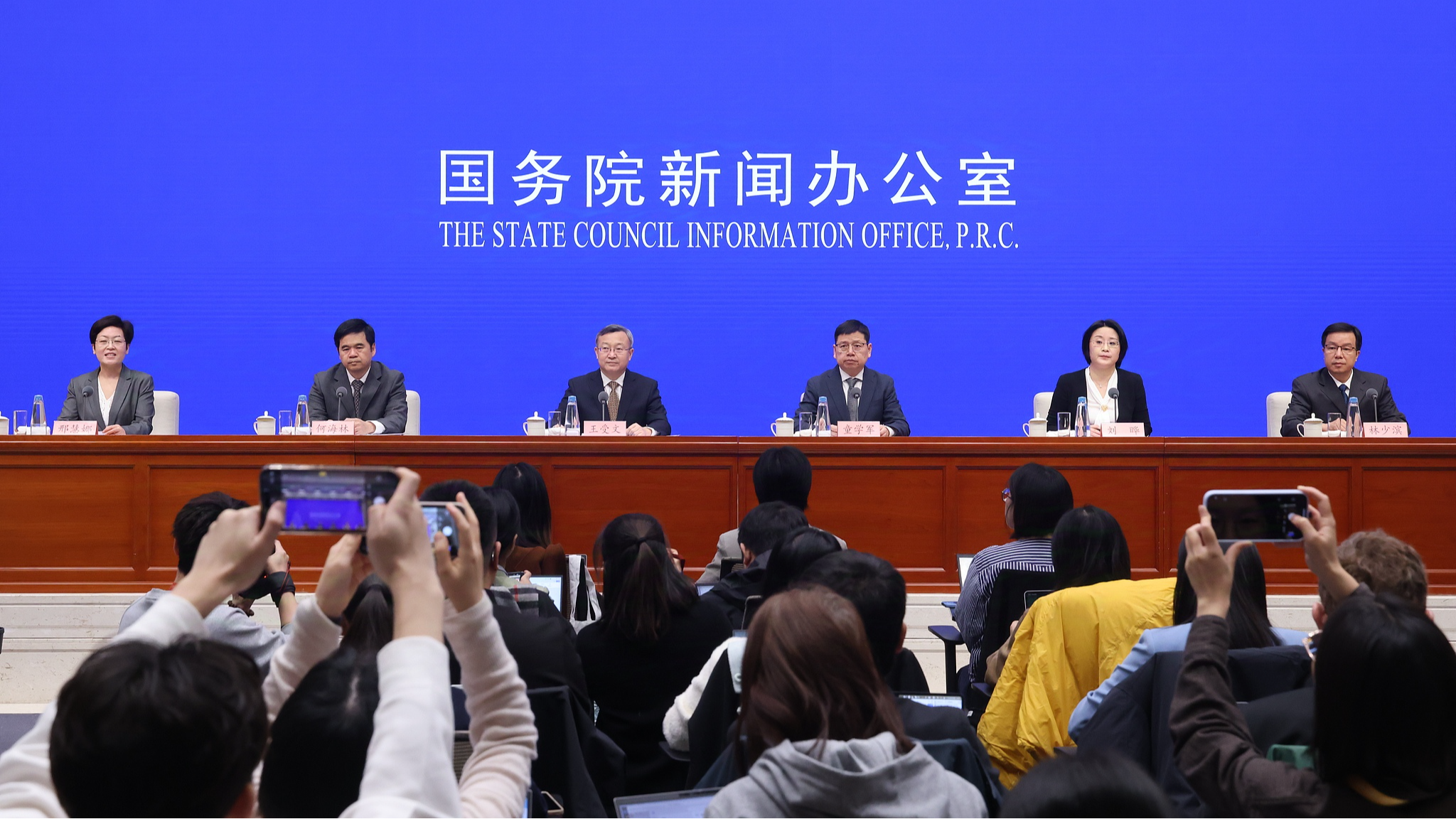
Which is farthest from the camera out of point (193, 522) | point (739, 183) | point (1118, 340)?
point (739, 183)

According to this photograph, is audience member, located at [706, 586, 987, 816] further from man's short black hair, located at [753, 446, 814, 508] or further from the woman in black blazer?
the woman in black blazer

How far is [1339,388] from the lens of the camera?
17.2 ft

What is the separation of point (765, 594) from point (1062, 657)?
56 centimetres

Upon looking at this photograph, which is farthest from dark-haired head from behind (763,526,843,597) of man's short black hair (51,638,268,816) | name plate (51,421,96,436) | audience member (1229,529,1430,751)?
name plate (51,421,96,436)

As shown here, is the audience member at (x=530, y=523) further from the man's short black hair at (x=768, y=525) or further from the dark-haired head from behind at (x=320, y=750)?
the dark-haired head from behind at (x=320, y=750)

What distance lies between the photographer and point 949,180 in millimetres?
6195

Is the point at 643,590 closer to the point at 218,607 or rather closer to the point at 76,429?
the point at 218,607

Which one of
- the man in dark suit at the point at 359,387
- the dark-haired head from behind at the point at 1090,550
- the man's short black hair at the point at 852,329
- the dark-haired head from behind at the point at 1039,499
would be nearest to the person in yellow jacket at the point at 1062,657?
the dark-haired head from behind at the point at 1090,550

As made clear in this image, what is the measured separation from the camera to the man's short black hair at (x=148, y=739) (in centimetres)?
81

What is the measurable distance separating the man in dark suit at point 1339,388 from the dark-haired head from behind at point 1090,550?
3.13 m

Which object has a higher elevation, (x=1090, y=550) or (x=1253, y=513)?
(x=1253, y=513)

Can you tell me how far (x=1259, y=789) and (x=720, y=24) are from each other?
5608 mm

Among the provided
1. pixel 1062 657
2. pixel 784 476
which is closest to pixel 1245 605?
pixel 1062 657

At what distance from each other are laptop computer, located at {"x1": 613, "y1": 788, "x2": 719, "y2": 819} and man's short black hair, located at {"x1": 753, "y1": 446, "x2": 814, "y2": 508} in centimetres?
229
